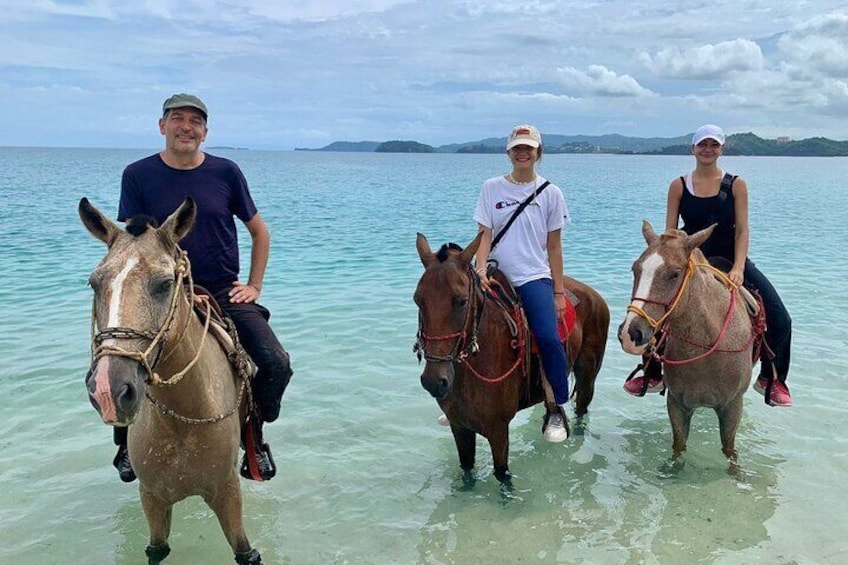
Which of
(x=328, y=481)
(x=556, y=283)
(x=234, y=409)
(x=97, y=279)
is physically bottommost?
(x=328, y=481)

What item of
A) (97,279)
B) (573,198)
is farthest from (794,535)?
(573,198)

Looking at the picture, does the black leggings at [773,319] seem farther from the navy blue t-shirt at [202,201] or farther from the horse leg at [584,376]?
the navy blue t-shirt at [202,201]

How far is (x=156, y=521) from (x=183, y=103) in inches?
102

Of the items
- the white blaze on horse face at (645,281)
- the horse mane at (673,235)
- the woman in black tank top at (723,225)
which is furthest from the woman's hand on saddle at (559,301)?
the woman in black tank top at (723,225)

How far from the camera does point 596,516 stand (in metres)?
5.43

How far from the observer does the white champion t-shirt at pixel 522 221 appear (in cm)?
539

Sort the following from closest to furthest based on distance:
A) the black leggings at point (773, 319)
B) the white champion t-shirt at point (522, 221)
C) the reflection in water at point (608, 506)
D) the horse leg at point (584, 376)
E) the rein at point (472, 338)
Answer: the rein at point (472, 338)
the reflection in water at point (608, 506)
the white champion t-shirt at point (522, 221)
the black leggings at point (773, 319)
the horse leg at point (584, 376)

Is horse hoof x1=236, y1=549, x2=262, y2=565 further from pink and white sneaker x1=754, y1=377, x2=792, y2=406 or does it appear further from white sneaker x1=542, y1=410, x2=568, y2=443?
pink and white sneaker x1=754, y1=377, x2=792, y2=406

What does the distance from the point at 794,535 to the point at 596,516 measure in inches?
58.7

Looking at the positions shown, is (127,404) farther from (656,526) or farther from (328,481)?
(656,526)

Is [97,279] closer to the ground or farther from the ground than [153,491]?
farther from the ground

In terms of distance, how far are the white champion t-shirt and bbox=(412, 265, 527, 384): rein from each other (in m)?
0.42

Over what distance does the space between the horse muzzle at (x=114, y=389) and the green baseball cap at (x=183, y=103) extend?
2.07 m

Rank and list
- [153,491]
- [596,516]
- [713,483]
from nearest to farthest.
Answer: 1. [153,491]
2. [596,516]
3. [713,483]
